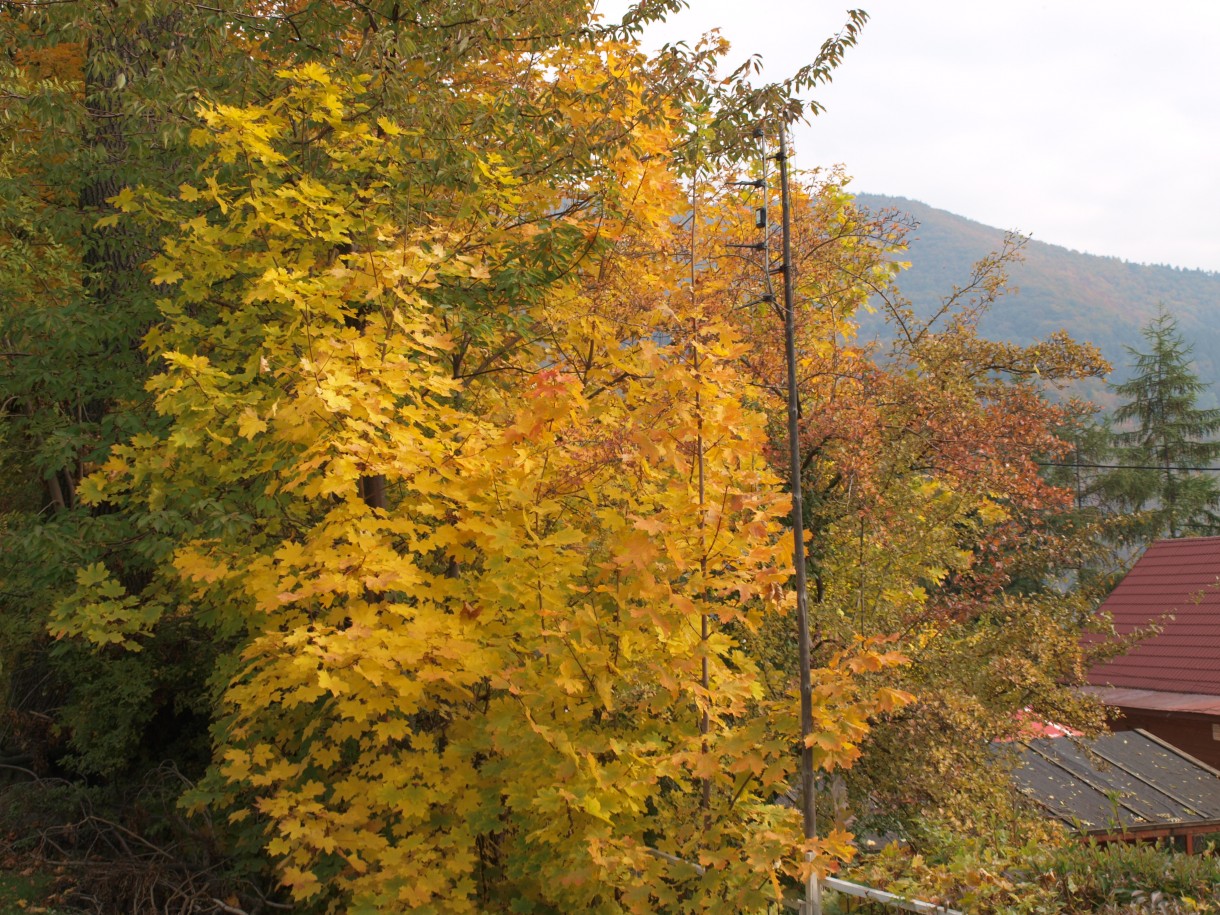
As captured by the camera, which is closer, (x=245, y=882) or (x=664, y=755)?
(x=664, y=755)

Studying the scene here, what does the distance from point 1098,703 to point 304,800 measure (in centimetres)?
672

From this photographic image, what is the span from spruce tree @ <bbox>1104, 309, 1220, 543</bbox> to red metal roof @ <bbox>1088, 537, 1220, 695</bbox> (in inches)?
632

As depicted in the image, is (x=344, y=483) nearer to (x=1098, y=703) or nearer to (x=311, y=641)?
(x=311, y=641)

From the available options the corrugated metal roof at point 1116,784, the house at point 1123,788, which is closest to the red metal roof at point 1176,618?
the corrugated metal roof at point 1116,784

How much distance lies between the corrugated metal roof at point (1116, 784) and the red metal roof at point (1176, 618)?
5681 mm

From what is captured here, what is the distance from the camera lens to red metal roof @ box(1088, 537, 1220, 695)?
59.5ft

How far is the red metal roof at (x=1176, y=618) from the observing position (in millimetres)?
18125

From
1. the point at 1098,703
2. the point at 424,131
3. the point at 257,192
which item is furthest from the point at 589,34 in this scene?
the point at 1098,703

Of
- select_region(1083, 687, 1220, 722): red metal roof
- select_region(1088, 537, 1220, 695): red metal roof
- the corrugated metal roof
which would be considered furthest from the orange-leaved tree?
select_region(1088, 537, 1220, 695): red metal roof

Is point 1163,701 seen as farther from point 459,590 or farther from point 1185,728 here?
point 459,590

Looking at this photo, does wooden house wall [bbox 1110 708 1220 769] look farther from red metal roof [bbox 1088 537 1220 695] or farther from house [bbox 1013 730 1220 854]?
house [bbox 1013 730 1220 854]

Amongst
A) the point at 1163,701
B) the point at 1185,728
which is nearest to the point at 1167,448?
the point at 1163,701

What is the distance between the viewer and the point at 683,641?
14.7 feet

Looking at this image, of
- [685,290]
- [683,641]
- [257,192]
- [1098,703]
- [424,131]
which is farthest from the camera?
[1098,703]
